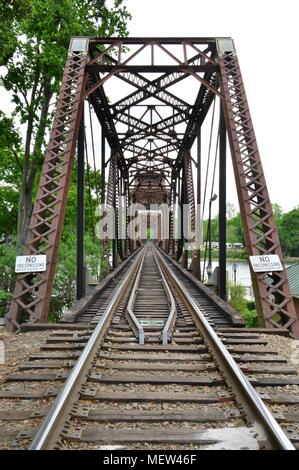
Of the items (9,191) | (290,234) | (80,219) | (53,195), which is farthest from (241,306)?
(290,234)

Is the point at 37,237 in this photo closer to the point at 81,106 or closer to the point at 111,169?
the point at 81,106

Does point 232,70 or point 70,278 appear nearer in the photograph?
point 232,70

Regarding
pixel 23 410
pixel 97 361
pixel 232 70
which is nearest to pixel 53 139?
pixel 232 70

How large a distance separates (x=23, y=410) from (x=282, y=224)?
84.5m

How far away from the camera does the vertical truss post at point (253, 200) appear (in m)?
7.27

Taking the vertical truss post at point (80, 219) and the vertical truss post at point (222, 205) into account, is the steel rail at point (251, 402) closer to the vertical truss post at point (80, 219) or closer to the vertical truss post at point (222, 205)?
the vertical truss post at point (222, 205)

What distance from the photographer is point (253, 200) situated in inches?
354

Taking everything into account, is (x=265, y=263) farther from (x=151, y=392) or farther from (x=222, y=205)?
(x=151, y=392)

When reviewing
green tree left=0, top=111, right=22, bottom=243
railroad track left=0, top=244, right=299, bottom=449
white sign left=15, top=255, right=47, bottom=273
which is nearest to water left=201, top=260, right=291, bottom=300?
green tree left=0, top=111, right=22, bottom=243

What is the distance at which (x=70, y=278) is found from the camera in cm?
1591

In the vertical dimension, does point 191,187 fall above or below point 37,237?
above

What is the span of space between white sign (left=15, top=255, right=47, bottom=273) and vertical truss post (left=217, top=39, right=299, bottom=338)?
12.6 feet

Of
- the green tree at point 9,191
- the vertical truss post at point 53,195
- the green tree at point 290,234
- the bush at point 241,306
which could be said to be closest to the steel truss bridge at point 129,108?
the vertical truss post at point 53,195

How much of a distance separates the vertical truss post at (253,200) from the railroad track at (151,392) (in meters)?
1.06
